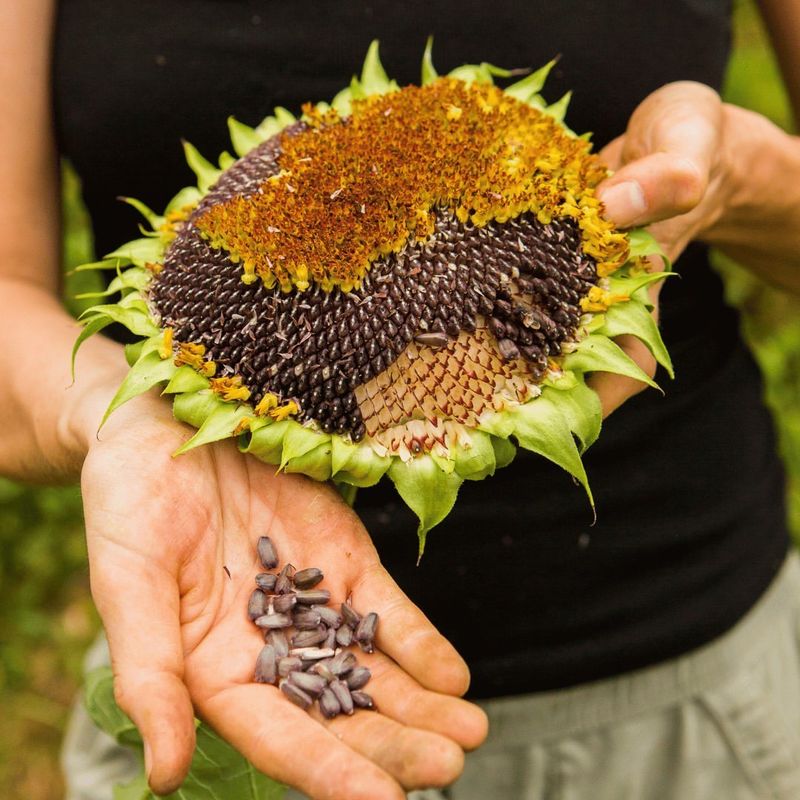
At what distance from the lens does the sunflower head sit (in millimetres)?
1271

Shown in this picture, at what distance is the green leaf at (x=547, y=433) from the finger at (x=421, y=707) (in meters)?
0.32

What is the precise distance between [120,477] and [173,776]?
39 cm

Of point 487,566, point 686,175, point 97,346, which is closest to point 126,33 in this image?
point 97,346

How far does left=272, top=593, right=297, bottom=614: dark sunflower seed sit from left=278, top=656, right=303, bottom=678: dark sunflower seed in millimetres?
61

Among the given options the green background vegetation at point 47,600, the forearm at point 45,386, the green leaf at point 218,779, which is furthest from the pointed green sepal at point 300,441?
the green background vegetation at point 47,600

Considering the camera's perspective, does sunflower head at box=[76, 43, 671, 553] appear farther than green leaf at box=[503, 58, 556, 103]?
No

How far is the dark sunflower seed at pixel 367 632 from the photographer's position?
127cm

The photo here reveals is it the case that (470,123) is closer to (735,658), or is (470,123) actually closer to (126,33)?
(126,33)

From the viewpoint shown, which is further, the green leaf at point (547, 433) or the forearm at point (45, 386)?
the forearm at point (45, 386)

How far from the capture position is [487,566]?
1.78 m

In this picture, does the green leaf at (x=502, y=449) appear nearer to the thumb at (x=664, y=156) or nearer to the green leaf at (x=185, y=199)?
the thumb at (x=664, y=156)

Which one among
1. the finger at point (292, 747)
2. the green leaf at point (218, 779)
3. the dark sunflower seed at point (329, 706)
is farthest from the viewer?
the green leaf at point (218, 779)

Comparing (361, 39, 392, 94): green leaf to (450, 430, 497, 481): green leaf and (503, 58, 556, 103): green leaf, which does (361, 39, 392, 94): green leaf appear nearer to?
(503, 58, 556, 103): green leaf

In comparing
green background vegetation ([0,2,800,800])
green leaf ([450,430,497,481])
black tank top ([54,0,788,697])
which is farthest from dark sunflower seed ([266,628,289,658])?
green background vegetation ([0,2,800,800])
